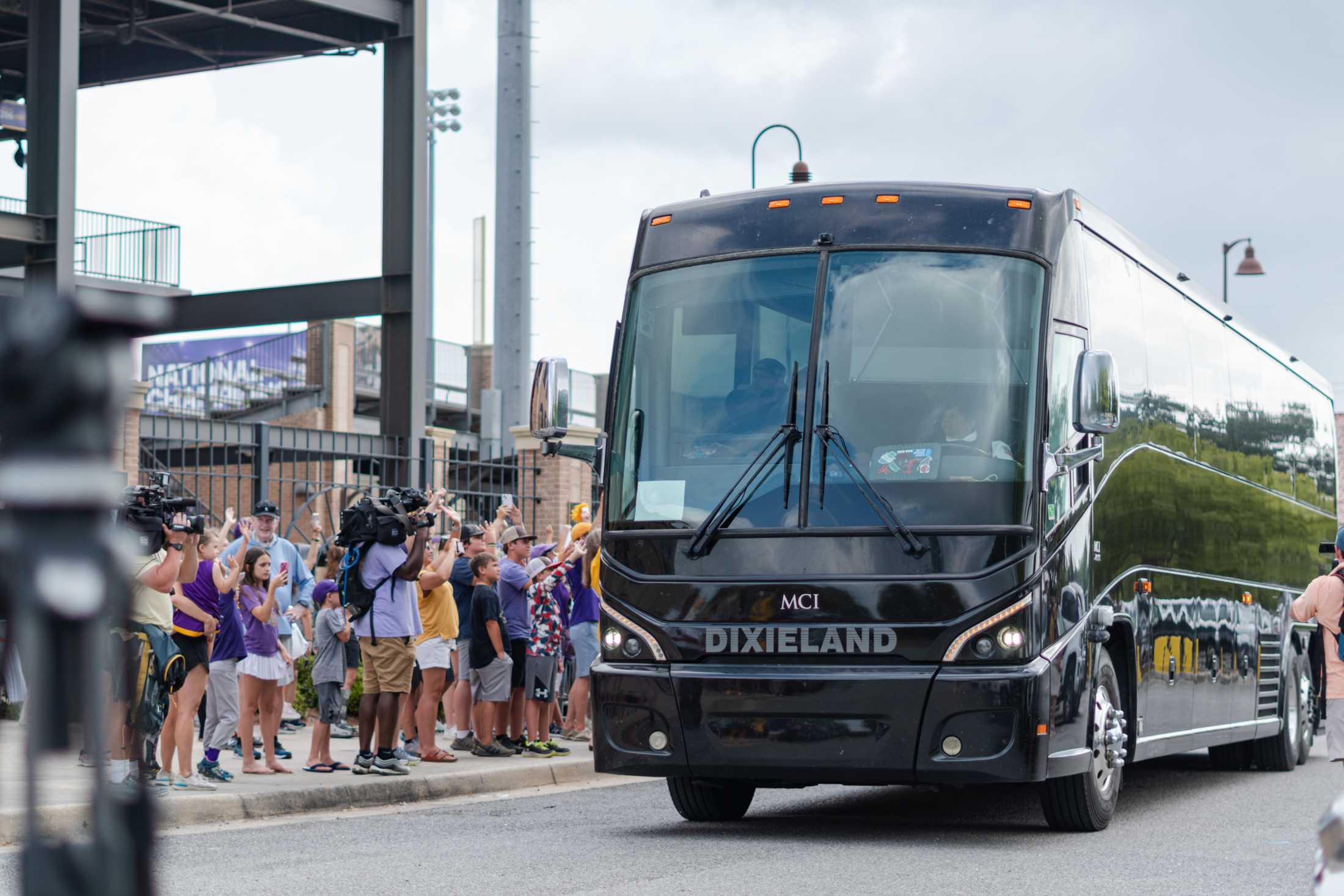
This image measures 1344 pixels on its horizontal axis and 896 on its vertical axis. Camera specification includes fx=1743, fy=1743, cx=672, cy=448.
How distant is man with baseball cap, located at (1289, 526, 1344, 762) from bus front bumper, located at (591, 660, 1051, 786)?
11.4 ft

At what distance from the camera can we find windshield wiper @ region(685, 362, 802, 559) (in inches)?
360

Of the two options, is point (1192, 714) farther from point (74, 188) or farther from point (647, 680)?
point (74, 188)

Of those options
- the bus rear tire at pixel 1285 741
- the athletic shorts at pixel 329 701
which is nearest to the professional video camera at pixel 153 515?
the athletic shorts at pixel 329 701

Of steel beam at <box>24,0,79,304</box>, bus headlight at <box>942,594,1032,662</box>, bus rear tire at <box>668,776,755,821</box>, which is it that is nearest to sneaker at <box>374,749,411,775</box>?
bus rear tire at <box>668,776,755,821</box>

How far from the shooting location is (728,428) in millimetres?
9359

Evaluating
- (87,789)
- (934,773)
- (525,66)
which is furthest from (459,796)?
(525,66)

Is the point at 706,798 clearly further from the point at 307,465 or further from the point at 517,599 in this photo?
the point at 307,465

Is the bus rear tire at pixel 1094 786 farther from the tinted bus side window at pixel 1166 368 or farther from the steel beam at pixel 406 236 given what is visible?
the steel beam at pixel 406 236

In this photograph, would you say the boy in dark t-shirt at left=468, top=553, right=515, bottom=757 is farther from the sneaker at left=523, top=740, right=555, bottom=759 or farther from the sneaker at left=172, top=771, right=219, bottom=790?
the sneaker at left=172, top=771, right=219, bottom=790

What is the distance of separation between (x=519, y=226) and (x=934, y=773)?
53.9 ft

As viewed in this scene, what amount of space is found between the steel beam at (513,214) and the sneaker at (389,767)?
1206 centimetres

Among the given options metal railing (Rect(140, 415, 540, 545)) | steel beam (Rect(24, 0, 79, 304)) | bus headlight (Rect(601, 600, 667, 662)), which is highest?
steel beam (Rect(24, 0, 79, 304))

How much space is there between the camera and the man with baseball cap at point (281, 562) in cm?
1226

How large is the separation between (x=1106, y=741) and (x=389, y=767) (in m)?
4.91
